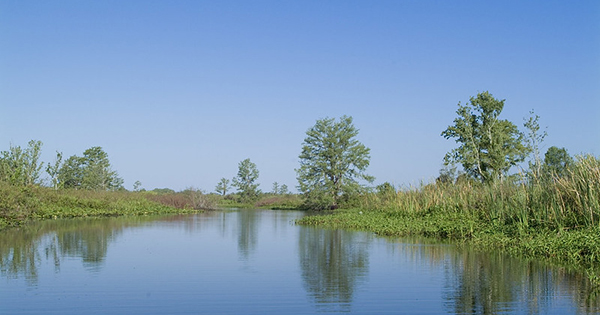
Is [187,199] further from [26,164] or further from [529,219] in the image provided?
[529,219]

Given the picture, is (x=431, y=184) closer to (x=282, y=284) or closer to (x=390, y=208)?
(x=390, y=208)

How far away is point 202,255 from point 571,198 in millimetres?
10030

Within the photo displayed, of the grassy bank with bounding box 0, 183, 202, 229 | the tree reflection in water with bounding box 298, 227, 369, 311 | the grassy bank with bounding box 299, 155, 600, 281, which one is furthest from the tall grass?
the grassy bank with bounding box 0, 183, 202, 229

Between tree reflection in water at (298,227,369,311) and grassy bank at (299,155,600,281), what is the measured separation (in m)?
2.87

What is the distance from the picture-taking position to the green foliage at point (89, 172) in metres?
48.0

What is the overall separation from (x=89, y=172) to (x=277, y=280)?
4348 cm

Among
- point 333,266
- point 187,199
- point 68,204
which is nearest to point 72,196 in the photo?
point 68,204

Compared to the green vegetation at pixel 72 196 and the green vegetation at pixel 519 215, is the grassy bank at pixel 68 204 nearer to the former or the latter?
the green vegetation at pixel 72 196

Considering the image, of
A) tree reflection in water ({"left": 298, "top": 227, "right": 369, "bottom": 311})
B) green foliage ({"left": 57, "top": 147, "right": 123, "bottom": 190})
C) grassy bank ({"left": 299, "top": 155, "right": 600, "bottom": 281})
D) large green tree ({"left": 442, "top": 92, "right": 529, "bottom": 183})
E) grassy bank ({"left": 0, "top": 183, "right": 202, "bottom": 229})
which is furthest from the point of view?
green foliage ({"left": 57, "top": 147, "right": 123, "bottom": 190})

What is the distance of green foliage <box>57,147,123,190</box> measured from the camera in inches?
1889

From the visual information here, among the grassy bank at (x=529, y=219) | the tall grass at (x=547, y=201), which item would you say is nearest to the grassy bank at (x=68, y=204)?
the grassy bank at (x=529, y=219)

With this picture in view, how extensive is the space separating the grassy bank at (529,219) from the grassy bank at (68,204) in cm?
1491

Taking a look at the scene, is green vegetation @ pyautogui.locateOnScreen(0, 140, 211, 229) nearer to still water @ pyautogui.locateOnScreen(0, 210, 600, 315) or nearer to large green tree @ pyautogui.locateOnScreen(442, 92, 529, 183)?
still water @ pyautogui.locateOnScreen(0, 210, 600, 315)

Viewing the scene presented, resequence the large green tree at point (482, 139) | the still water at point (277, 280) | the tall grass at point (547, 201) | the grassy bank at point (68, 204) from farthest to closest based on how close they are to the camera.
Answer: the large green tree at point (482, 139) → the grassy bank at point (68, 204) → the tall grass at point (547, 201) → the still water at point (277, 280)
